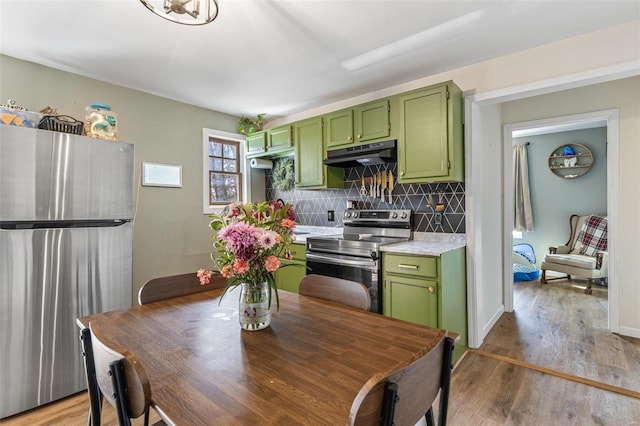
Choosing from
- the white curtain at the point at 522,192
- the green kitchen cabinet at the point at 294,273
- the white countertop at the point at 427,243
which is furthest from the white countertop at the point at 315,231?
the white curtain at the point at 522,192

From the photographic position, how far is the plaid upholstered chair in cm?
438

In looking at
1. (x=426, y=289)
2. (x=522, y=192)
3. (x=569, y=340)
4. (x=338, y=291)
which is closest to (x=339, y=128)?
(x=426, y=289)

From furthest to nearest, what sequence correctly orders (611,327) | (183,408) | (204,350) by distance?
(611,327), (204,350), (183,408)

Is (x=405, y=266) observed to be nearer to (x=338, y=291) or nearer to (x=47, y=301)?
(x=338, y=291)

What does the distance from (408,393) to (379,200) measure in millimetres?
2657

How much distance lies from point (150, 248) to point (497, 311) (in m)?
3.66

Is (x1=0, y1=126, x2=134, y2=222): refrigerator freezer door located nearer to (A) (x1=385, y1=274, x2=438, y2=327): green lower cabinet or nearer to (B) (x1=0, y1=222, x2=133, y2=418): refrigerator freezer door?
(B) (x1=0, y1=222, x2=133, y2=418): refrigerator freezer door

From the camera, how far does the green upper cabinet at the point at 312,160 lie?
334 cm

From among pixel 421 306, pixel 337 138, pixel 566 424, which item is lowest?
pixel 566 424

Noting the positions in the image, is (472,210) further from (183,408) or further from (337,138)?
(183,408)

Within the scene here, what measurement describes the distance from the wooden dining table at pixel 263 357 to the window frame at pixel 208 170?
88.1 inches

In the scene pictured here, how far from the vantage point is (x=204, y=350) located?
1025 mm

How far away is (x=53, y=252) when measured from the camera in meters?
2.00

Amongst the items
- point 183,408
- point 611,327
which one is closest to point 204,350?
point 183,408
